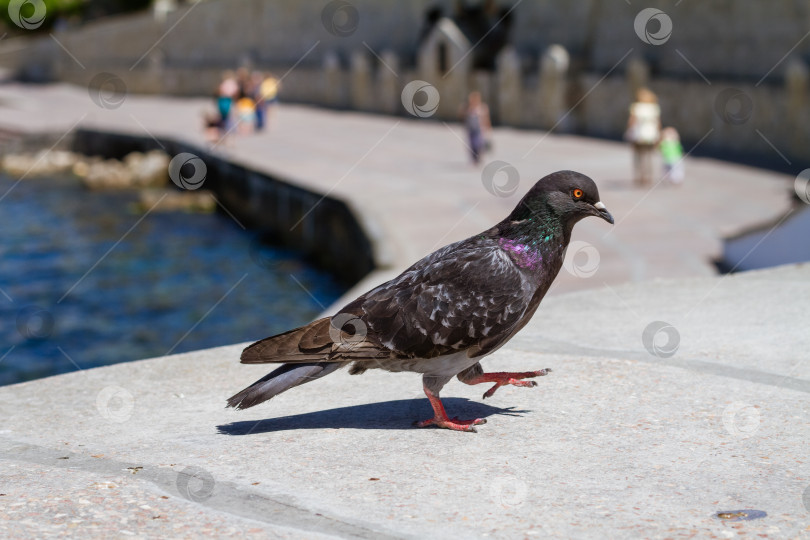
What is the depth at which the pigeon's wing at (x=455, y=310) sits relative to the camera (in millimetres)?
5211

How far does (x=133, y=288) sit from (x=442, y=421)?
15.6 m

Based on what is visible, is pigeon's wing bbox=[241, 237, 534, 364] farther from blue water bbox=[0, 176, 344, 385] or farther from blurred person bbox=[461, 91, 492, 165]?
blurred person bbox=[461, 91, 492, 165]

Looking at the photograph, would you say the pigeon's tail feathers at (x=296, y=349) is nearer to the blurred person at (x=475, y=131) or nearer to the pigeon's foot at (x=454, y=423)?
the pigeon's foot at (x=454, y=423)

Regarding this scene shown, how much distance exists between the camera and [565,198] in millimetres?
5363

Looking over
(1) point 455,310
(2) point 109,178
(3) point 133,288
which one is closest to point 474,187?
(3) point 133,288

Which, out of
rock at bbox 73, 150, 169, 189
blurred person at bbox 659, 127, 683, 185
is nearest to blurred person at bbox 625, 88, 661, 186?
blurred person at bbox 659, 127, 683, 185

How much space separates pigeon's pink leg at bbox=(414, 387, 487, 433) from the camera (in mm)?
5371

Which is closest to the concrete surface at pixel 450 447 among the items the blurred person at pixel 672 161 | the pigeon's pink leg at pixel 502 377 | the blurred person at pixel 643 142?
the pigeon's pink leg at pixel 502 377

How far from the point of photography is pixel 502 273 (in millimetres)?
5262

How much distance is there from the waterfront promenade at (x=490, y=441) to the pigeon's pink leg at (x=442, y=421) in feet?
0.27

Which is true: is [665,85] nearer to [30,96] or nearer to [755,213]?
[755,213]

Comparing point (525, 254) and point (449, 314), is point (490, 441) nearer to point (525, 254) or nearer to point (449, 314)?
point (449, 314)

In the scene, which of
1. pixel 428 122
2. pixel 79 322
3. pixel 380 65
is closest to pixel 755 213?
pixel 79 322

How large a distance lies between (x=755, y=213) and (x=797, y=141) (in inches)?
263
